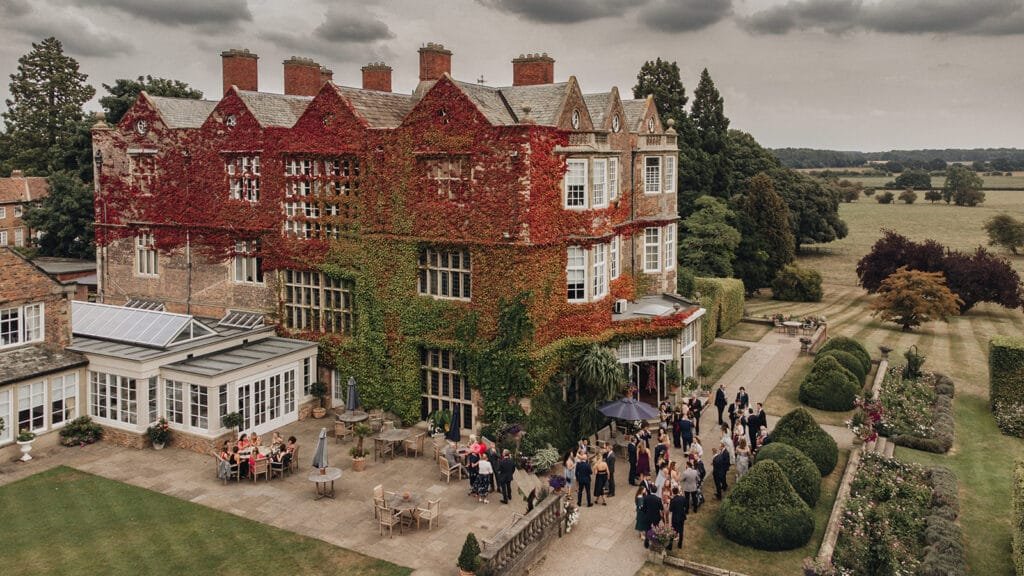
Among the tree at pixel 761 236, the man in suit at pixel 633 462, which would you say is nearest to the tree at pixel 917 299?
the tree at pixel 761 236

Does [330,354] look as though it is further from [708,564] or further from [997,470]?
[997,470]

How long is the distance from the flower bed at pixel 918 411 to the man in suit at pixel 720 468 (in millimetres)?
9360

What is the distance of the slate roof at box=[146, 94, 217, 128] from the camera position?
112 ft

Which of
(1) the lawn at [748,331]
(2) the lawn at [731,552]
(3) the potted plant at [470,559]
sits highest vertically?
(1) the lawn at [748,331]

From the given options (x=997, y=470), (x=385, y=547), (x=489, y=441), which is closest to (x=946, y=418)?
(x=997, y=470)

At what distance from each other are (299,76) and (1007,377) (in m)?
34.7

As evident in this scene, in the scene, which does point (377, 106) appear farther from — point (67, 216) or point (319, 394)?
point (67, 216)

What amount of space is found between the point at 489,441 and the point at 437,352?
465 centimetres

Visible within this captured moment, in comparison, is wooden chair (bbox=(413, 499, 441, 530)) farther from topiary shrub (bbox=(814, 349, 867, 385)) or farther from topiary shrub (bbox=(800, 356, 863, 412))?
topiary shrub (bbox=(814, 349, 867, 385))

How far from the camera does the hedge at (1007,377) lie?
31.1 m

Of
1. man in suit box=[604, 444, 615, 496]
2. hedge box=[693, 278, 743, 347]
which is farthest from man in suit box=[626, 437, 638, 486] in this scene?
hedge box=[693, 278, 743, 347]

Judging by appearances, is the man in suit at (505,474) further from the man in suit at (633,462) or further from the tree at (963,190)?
the tree at (963,190)

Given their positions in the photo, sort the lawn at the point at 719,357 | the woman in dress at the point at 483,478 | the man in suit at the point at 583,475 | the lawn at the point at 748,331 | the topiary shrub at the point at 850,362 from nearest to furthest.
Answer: the man in suit at the point at 583,475 < the woman in dress at the point at 483,478 < the topiary shrub at the point at 850,362 < the lawn at the point at 719,357 < the lawn at the point at 748,331

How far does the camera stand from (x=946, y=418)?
29.6m
